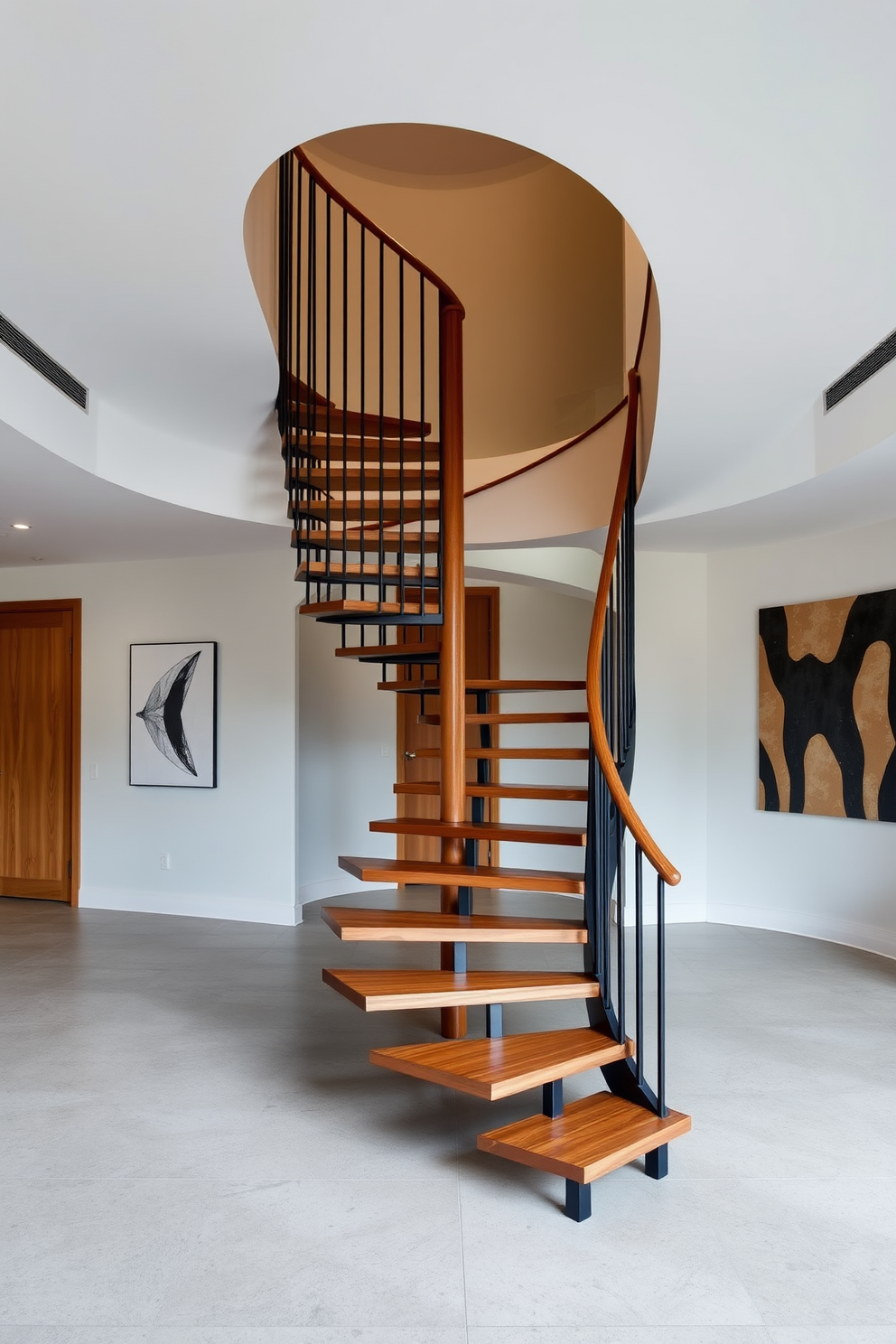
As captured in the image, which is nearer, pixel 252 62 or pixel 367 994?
pixel 252 62

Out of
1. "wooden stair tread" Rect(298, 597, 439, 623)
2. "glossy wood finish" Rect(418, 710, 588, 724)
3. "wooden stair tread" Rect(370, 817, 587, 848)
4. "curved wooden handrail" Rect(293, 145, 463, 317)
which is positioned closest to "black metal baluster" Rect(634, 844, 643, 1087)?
"wooden stair tread" Rect(370, 817, 587, 848)

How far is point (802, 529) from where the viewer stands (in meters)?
5.49

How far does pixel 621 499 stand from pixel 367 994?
2.22m

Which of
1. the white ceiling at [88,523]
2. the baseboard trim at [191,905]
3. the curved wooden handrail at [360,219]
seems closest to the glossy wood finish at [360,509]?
the curved wooden handrail at [360,219]

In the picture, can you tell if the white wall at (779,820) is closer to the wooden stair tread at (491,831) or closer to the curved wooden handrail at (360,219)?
the wooden stair tread at (491,831)

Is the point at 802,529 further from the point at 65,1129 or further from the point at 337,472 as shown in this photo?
the point at 65,1129

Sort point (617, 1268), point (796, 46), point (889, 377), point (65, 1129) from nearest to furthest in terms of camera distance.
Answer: point (796, 46)
point (617, 1268)
point (65, 1129)
point (889, 377)

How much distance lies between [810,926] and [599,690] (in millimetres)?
3403

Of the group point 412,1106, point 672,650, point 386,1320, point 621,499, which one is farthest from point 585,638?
point 386,1320

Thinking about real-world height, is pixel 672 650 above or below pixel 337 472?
below

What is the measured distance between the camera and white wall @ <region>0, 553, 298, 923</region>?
20.4 feet

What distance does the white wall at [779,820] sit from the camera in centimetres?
536

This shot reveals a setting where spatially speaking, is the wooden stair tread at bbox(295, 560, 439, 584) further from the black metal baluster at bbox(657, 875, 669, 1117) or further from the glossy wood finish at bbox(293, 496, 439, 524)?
the black metal baluster at bbox(657, 875, 669, 1117)

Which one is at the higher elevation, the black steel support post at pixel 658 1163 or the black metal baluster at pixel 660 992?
the black metal baluster at pixel 660 992
